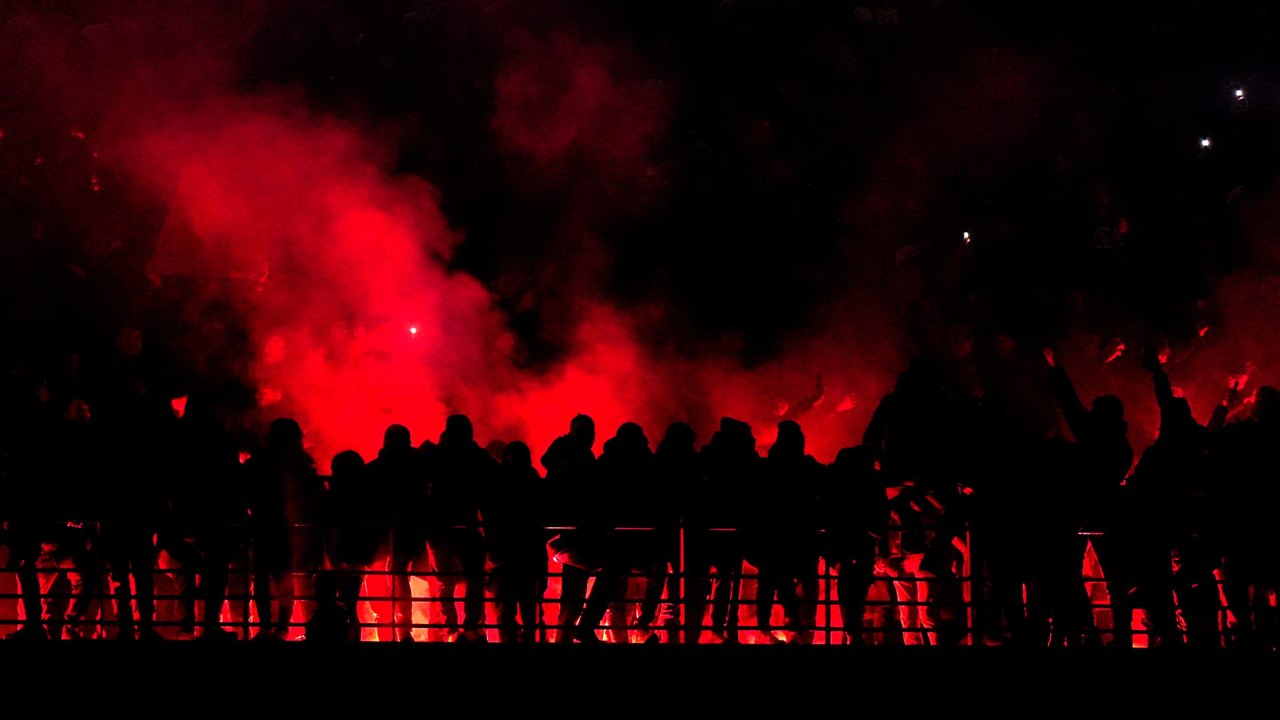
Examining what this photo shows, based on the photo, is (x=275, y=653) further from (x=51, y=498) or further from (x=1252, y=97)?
(x=1252, y=97)

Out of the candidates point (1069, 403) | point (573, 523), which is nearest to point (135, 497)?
point (573, 523)

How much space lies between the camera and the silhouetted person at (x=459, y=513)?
6.81 metres

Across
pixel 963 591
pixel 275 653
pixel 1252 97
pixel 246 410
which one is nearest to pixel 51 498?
pixel 275 653

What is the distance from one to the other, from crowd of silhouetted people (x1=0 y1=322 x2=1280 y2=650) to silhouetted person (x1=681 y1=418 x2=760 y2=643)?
1 cm

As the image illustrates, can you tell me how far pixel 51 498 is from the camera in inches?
270

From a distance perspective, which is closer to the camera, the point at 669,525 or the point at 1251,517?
the point at 1251,517

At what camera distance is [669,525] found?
6.80 metres

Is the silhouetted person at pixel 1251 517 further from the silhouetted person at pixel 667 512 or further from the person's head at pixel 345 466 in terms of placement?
the person's head at pixel 345 466

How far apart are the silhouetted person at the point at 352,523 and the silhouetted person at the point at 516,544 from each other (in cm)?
59

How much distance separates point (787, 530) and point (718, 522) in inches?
14.6

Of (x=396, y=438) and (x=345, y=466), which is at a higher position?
(x=396, y=438)

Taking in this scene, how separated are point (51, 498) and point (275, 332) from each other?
444 centimetres

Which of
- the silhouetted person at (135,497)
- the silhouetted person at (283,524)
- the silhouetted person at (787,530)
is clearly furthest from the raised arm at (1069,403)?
the silhouetted person at (135,497)

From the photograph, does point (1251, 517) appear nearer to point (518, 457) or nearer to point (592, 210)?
point (518, 457)
